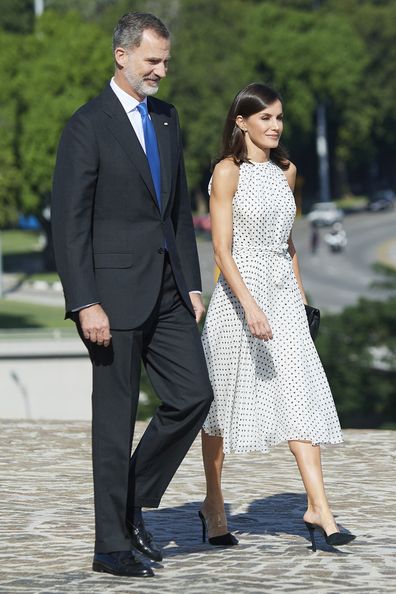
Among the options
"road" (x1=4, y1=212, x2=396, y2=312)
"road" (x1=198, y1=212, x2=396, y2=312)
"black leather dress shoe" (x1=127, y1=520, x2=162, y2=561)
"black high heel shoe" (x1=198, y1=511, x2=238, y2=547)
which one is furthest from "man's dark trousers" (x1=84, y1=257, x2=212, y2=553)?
"road" (x1=198, y1=212, x2=396, y2=312)

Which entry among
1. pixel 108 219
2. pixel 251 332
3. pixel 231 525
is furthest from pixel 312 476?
pixel 108 219

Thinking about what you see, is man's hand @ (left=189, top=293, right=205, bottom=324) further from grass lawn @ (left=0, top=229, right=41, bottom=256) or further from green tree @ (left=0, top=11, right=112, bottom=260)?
grass lawn @ (left=0, top=229, right=41, bottom=256)

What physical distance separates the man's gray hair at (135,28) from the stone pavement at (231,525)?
1986 mm

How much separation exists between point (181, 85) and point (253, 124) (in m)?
75.9

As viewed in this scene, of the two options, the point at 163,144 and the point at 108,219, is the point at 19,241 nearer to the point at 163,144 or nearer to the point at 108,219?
the point at 163,144

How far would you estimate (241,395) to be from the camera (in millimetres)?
7363

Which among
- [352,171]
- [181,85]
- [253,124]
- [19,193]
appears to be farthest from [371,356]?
[352,171]

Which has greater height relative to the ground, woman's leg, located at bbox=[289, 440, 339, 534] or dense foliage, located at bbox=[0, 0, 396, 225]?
dense foliage, located at bbox=[0, 0, 396, 225]

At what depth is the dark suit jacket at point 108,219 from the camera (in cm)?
663

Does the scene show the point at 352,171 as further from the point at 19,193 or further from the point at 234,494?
the point at 234,494

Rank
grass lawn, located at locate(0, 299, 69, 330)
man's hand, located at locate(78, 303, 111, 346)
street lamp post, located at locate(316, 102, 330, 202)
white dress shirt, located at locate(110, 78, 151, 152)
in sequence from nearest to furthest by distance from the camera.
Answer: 1. man's hand, located at locate(78, 303, 111, 346)
2. white dress shirt, located at locate(110, 78, 151, 152)
3. grass lawn, located at locate(0, 299, 69, 330)
4. street lamp post, located at locate(316, 102, 330, 202)

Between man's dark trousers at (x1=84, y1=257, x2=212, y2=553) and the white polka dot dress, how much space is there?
52 centimetres

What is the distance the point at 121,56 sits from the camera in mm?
6766

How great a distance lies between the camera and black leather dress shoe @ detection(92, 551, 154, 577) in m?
6.73
